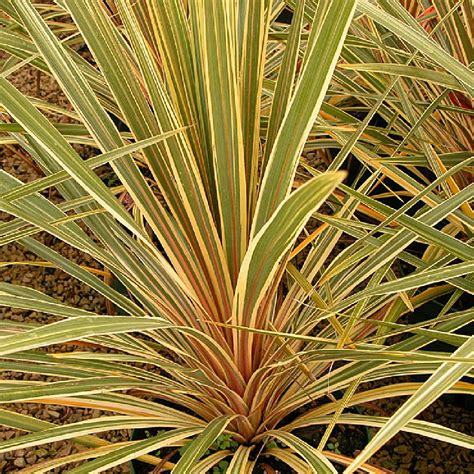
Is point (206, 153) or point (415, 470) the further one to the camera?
point (415, 470)

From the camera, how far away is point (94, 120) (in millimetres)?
805

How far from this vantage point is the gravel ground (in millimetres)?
1284

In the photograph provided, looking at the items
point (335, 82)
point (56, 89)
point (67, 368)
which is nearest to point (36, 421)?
point (67, 368)

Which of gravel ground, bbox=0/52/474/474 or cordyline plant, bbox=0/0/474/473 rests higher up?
cordyline plant, bbox=0/0/474/473

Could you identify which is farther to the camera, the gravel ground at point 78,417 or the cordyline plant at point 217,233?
the gravel ground at point 78,417

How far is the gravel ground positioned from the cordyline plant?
346mm

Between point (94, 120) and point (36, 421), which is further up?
point (94, 120)

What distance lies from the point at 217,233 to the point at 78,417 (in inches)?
28.9

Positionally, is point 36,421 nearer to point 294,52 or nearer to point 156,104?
point 156,104

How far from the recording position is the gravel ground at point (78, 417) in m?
1.28

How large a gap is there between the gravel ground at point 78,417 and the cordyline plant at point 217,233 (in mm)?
346

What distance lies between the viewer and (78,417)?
4.50 feet

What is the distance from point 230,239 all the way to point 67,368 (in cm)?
26

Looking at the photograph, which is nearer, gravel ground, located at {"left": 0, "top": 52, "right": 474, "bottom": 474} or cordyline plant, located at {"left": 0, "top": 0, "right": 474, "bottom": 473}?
cordyline plant, located at {"left": 0, "top": 0, "right": 474, "bottom": 473}
